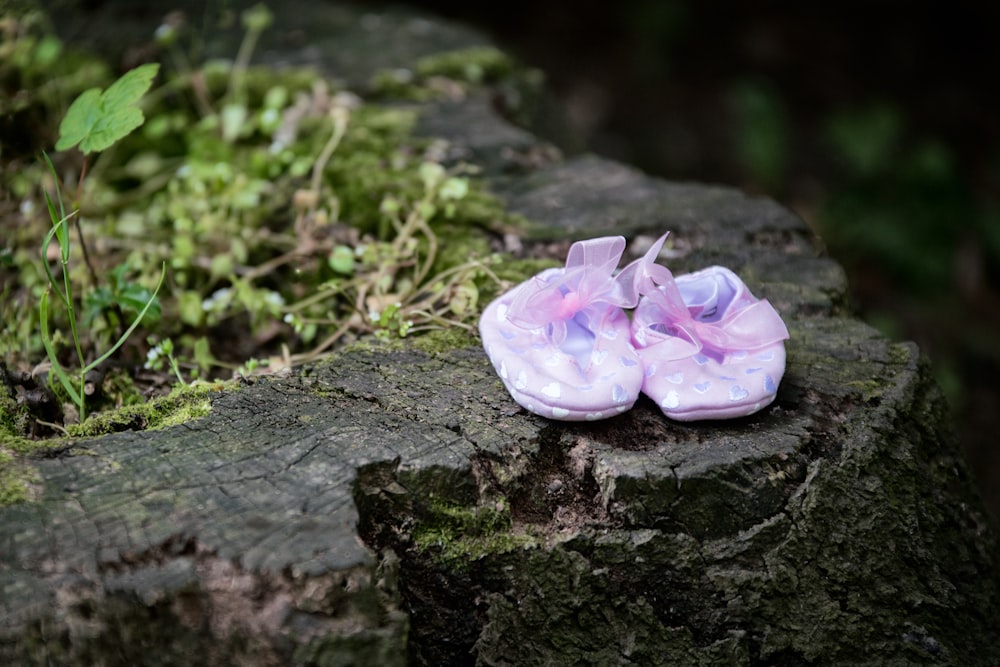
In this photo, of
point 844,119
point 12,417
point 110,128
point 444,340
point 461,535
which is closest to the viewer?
point 461,535

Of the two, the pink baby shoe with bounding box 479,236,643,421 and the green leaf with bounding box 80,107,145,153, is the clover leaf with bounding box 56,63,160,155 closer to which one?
the green leaf with bounding box 80,107,145,153

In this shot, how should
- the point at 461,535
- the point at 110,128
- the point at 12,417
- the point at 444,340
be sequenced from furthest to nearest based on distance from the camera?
1. the point at 444,340
2. the point at 110,128
3. the point at 12,417
4. the point at 461,535

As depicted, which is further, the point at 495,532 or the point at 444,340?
the point at 444,340

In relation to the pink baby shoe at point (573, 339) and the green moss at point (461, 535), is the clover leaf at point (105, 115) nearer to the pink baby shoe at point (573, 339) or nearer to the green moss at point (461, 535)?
the pink baby shoe at point (573, 339)

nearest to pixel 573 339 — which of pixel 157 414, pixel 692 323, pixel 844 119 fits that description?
pixel 692 323

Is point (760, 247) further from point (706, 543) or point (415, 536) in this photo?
point (415, 536)

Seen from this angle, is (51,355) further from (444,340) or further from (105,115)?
(444,340)

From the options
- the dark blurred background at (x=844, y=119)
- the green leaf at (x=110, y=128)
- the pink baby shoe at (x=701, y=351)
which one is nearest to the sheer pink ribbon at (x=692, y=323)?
the pink baby shoe at (x=701, y=351)

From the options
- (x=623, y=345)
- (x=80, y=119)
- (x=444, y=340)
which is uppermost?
(x=80, y=119)
